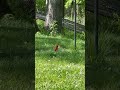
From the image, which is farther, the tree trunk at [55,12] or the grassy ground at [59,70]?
the tree trunk at [55,12]

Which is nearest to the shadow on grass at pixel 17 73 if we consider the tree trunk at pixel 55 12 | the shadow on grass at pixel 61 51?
the shadow on grass at pixel 61 51

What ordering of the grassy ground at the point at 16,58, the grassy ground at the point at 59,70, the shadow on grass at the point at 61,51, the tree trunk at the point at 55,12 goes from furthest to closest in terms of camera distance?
1. the tree trunk at the point at 55,12
2. the shadow on grass at the point at 61,51
3. the grassy ground at the point at 59,70
4. the grassy ground at the point at 16,58

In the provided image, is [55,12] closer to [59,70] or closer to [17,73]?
[59,70]

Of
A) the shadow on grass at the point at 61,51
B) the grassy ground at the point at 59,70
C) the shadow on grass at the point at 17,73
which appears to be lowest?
the shadow on grass at the point at 61,51

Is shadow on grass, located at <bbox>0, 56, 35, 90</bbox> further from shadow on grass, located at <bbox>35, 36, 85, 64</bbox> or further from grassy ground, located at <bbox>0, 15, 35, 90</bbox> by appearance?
shadow on grass, located at <bbox>35, 36, 85, 64</bbox>

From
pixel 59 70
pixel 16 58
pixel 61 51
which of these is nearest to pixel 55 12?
pixel 61 51

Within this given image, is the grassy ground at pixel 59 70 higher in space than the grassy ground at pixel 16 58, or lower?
lower

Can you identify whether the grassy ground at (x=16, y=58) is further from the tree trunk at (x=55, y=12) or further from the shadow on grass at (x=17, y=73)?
the tree trunk at (x=55, y=12)

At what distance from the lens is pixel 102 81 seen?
3.88 meters

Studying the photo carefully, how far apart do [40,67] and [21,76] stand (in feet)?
10.5

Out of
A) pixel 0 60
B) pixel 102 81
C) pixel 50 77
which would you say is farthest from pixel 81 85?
pixel 0 60

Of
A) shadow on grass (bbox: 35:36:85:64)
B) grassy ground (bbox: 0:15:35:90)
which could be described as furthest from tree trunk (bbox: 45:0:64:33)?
grassy ground (bbox: 0:15:35:90)

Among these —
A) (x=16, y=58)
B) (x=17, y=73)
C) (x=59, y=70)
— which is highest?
(x=16, y=58)

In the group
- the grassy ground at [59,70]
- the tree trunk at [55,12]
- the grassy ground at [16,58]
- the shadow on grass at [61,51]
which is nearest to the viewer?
the grassy ground at [16,58]
